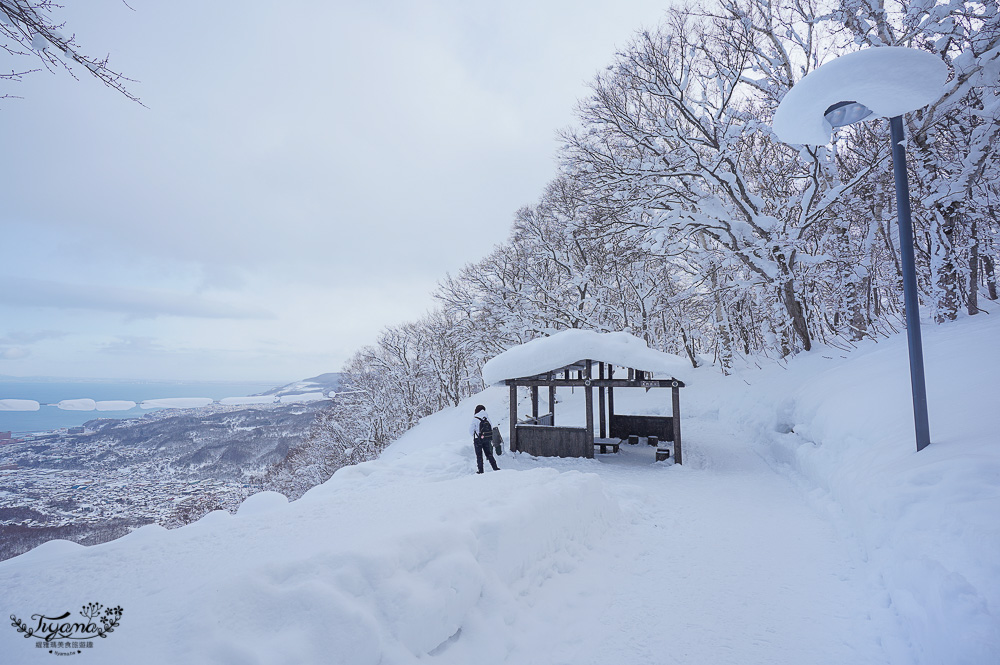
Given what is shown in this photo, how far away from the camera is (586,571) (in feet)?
15.6

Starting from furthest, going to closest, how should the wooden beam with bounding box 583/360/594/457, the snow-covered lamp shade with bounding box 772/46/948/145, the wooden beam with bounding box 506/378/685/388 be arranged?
the wooden beam with bounding box 583/360/594/457, the wooden beam with bounding box 506/378/685/388, the snow-covered lamp shade with bounding box 772/46/948/145

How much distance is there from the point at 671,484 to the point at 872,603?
5.16 meters

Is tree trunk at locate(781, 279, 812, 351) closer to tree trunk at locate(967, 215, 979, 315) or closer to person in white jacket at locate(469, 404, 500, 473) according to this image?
tree trunk at locate(967, 215, 979, 315)

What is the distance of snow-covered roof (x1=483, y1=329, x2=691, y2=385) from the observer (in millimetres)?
10797

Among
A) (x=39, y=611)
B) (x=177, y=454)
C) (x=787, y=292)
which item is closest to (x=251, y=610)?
(x=39, y=611)

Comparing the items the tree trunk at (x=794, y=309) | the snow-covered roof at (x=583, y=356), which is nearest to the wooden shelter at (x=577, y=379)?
the snow-covered roof at (x=583, y=356)

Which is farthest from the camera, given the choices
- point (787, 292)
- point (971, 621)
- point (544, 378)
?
point (787, 292)

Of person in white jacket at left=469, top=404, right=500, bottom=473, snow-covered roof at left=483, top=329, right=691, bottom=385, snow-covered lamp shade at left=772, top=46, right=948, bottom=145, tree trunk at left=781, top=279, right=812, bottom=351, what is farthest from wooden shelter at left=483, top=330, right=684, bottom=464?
snow-covered lamp shade at left=772, top=46, right=948, bottom=145

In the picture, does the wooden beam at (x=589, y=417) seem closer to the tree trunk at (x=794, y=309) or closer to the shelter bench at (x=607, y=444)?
the shelter bench at (x=607, y=444)

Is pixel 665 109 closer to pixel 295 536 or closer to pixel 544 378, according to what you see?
pixel 544 378

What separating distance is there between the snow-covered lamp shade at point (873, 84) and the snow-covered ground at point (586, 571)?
3.22 metres

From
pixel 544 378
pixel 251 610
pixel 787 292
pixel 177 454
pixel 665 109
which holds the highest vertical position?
pixel 665 109

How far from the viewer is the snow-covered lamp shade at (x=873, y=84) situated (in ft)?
13.8

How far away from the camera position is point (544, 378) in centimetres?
1203
